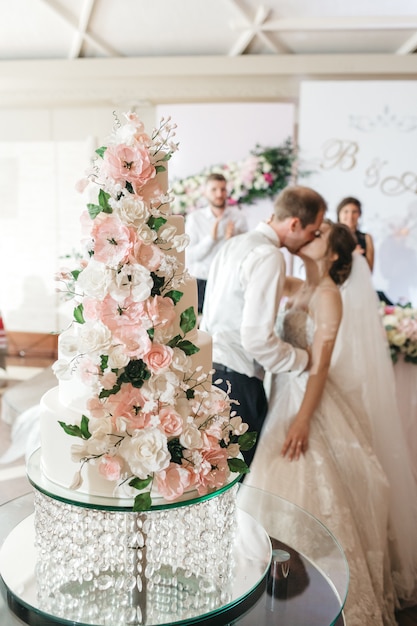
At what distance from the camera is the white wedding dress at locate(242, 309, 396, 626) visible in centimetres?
243

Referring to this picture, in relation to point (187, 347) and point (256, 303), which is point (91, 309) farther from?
point (256, 303)

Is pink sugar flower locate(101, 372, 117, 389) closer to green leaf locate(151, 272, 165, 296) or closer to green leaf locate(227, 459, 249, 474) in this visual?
green leaf locate(151, 272, 165, 296)

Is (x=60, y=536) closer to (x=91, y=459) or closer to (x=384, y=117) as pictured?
(x=91, y=459)

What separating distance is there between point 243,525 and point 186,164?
207 inches

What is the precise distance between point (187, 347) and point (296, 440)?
1366 millimetres

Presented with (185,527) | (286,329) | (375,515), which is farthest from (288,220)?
(185,527)

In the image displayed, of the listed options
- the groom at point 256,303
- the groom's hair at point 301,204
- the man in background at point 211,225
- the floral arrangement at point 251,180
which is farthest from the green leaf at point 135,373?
the floral arrangement at point 251,180

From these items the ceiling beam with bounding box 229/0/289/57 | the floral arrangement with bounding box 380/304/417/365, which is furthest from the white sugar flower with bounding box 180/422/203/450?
the ceiling beam with bounding box 229/0/289/57

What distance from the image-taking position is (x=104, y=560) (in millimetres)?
1323

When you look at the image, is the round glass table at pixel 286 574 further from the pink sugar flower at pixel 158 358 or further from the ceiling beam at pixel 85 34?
the ceiling beam at pixel 85 34

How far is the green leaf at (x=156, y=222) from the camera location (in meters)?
1.29

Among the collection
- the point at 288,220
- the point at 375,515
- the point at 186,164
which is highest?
the point at 186,164

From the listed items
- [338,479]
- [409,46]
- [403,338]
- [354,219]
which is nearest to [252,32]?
[409,46]

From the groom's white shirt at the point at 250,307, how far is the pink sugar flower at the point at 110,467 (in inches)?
54.9
